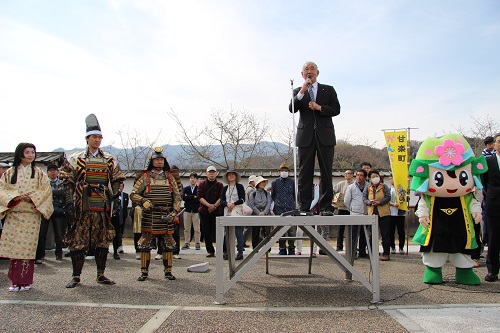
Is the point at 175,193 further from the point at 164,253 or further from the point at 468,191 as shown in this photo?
the point at 468,191

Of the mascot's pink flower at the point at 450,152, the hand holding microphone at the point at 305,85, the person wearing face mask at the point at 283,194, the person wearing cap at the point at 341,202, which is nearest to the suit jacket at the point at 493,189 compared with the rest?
the mascot's pink flower at the point at 450,152

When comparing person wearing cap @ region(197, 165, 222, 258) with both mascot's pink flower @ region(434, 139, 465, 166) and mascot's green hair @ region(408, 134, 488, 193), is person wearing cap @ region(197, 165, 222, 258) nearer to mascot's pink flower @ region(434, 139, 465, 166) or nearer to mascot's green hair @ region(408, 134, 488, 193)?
mascot's green hair @ region(408, 134, 488, 193)

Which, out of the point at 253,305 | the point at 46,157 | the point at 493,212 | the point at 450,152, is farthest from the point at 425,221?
the point at 46,157

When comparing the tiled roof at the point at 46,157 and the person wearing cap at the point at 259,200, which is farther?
the tiled roof at the point at 46,157

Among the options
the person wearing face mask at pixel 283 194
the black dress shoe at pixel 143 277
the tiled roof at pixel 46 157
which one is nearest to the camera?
the black dress shoe at pixel 143 277

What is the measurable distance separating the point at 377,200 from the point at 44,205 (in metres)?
5.91

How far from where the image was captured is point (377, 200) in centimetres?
834

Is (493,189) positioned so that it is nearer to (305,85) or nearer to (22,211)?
(305,85)

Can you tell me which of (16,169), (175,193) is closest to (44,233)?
(16,169)

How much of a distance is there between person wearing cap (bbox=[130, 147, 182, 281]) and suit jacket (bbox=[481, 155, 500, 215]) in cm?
436

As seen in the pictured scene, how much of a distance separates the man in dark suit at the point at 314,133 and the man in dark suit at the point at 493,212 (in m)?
2.25

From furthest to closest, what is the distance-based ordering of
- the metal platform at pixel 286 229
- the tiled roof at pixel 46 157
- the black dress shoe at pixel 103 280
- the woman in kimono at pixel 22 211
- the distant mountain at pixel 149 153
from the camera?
the distant mountain at pixel 149 153
the tiled roof at pixel 46 157
the black dress shoe at pixel 103 280
the woman in kimono at pixel 22 211
the metal platform at pixel 286 229

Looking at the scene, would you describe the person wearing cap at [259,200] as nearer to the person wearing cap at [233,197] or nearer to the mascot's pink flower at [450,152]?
the person wearing cap at [233,197]

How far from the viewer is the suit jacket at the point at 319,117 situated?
5379 millimetres
